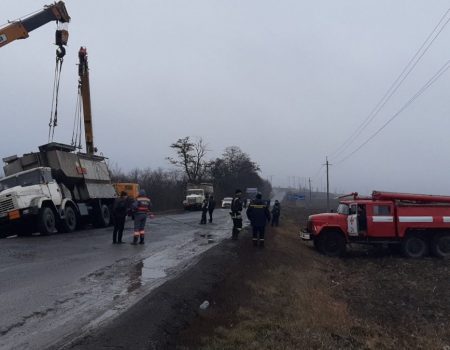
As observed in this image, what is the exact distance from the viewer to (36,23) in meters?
22.6

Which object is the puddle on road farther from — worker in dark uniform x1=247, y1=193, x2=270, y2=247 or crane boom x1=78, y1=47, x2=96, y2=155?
crane boom x1=78, y1=47, x2=96, y2=155

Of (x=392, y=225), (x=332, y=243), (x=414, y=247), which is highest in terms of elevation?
(x=392, y=225)

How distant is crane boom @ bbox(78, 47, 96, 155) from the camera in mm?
27531

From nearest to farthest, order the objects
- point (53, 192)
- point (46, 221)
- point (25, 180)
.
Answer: point (46, 221) < point (25, 180) < point (53, 192)

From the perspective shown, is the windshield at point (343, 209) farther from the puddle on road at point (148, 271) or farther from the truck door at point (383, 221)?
the puddle on road at point (148, 271)

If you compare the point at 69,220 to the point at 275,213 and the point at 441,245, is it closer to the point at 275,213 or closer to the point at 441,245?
the point at 275,213

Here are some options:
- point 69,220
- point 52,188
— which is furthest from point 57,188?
point 69,220

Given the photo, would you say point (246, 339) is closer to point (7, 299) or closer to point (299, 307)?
point (299, 307)

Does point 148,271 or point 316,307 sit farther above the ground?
point 148,271

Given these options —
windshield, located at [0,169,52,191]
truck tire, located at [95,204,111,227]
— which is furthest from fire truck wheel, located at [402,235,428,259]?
windshield, located at [0,169,52,191]

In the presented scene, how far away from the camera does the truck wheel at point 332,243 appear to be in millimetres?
20047

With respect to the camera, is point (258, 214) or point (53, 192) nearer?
point (258, 214)

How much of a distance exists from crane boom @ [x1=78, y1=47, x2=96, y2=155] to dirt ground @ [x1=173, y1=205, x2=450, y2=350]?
14708 millimetres

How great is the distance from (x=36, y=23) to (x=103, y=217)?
987 cm
